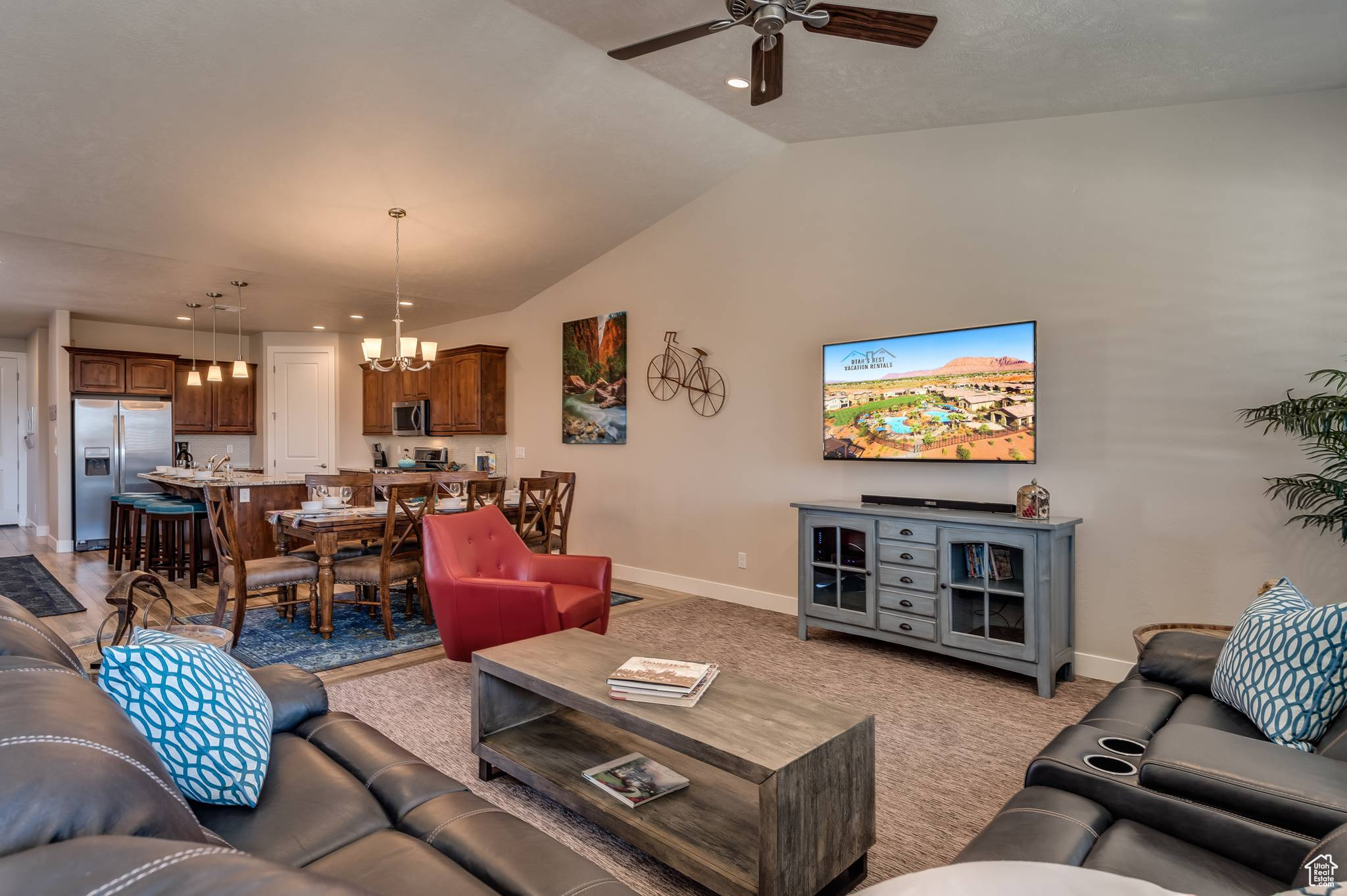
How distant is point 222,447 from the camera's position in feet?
29.9

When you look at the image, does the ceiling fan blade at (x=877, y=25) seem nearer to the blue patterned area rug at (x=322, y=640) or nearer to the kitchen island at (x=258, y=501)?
the blue patterned area rug at (x=322, y=640)

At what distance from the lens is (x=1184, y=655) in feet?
7.44

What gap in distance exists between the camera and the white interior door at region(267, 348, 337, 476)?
890 centimetres

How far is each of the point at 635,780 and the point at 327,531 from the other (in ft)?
9.21

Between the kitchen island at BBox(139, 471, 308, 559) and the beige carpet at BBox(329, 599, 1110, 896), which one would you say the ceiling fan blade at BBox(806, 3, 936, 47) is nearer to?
the beige carpet at BBox(329, 599, 1110, 896)

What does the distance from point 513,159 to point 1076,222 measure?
3300mm

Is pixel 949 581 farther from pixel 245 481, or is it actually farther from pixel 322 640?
pixel 245 481

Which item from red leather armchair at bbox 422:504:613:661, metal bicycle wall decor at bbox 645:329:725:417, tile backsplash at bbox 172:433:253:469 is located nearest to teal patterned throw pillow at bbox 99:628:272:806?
red leather armchair at bbox 422:504:613:661

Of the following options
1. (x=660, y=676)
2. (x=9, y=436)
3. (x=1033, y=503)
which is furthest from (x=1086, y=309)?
(x=9, y=436)

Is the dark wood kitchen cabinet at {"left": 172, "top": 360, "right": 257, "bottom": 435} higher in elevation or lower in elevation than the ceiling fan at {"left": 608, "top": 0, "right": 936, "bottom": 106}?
lower

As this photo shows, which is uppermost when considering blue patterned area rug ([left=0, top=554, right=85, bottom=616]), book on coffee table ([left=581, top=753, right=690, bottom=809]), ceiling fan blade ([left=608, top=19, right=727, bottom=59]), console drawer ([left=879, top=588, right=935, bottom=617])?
ceiling fan blade ([left=608, top=19, right=727, bottom=59])

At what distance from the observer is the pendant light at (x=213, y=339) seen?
22.6ft

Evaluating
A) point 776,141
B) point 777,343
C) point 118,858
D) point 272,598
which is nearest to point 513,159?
point 776,141

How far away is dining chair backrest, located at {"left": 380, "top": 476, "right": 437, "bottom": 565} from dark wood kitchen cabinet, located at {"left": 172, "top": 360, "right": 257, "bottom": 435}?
5.28m
